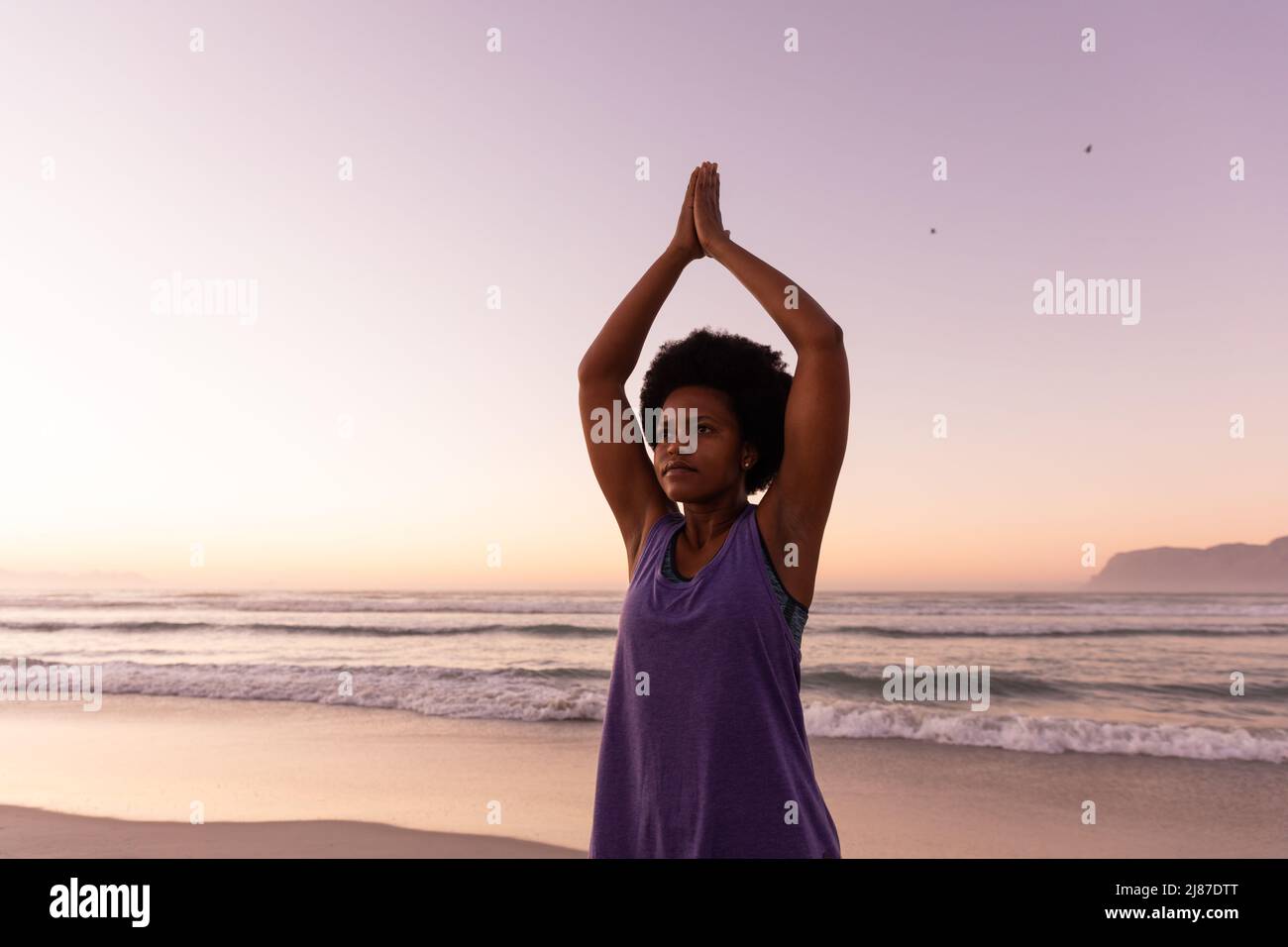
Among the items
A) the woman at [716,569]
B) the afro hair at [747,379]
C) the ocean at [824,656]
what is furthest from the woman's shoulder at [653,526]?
the ocean at [824,656]

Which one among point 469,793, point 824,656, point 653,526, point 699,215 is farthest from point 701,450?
point 824,656

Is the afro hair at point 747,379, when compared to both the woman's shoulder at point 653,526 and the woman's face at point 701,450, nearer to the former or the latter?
the woman's face at point 701,450

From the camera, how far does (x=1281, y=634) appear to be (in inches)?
634

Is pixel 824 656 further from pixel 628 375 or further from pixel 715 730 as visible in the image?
pixel 715 730

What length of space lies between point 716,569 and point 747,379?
0.48 metres

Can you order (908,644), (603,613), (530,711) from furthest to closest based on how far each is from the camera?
(603,613) → (908,644) → (530,711)

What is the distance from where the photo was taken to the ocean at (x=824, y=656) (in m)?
8.82

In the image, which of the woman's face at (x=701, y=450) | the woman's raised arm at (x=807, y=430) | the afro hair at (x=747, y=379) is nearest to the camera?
the woman's raised arm at (x=807, y=430)

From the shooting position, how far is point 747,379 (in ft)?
6.17

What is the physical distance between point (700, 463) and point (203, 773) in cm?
652

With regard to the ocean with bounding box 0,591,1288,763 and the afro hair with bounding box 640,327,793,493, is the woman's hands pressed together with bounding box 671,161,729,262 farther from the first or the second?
the ocean with bounding box 0,591,1288,763
